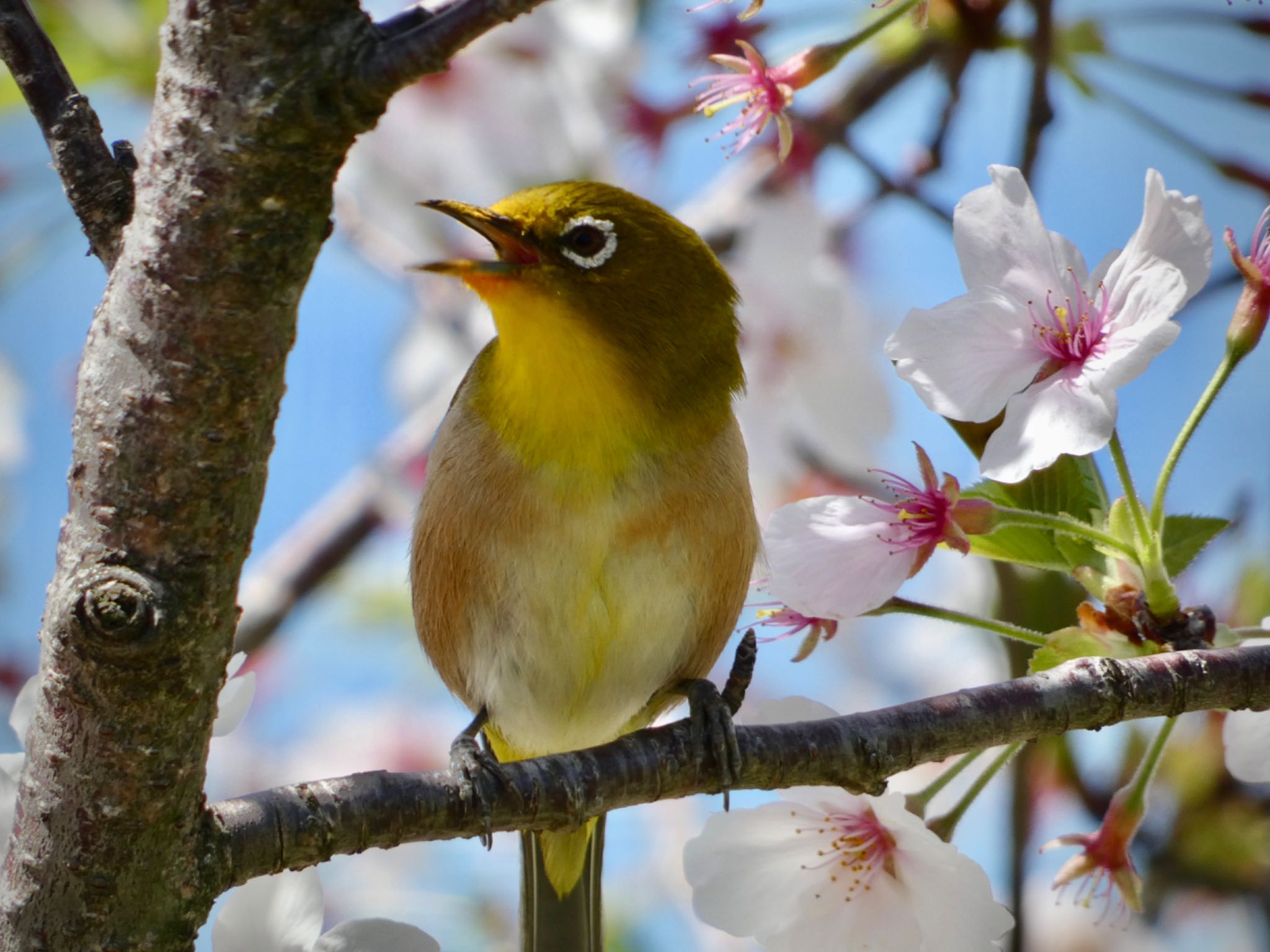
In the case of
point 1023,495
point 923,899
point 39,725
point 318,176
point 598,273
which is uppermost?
point 598,273

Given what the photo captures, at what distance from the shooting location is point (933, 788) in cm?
182

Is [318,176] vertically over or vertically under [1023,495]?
over

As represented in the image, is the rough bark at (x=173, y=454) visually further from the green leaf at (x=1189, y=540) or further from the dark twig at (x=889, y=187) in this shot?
the dark twig at (x=889, y=187)

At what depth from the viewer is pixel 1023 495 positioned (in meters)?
1.91

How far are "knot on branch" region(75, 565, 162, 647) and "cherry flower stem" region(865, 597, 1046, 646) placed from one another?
88 centimetres

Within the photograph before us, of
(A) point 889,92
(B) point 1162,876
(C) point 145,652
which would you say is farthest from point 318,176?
(B) point 1162,876

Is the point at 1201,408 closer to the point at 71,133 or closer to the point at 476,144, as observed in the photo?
the point at 71,133

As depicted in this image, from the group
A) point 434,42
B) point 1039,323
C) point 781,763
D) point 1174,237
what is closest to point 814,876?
point 781,763

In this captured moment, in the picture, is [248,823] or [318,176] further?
[248,823]

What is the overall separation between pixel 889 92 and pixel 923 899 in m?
2.46

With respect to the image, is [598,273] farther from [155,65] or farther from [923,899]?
[155,65]

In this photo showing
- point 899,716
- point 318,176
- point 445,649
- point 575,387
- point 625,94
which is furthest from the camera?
point 625,94

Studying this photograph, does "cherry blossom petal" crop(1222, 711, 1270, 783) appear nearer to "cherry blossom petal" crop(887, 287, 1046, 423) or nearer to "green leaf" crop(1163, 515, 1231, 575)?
"green leaf" crop(1163, 515, 1231, 575)

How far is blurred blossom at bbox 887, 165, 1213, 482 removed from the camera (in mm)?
1625
